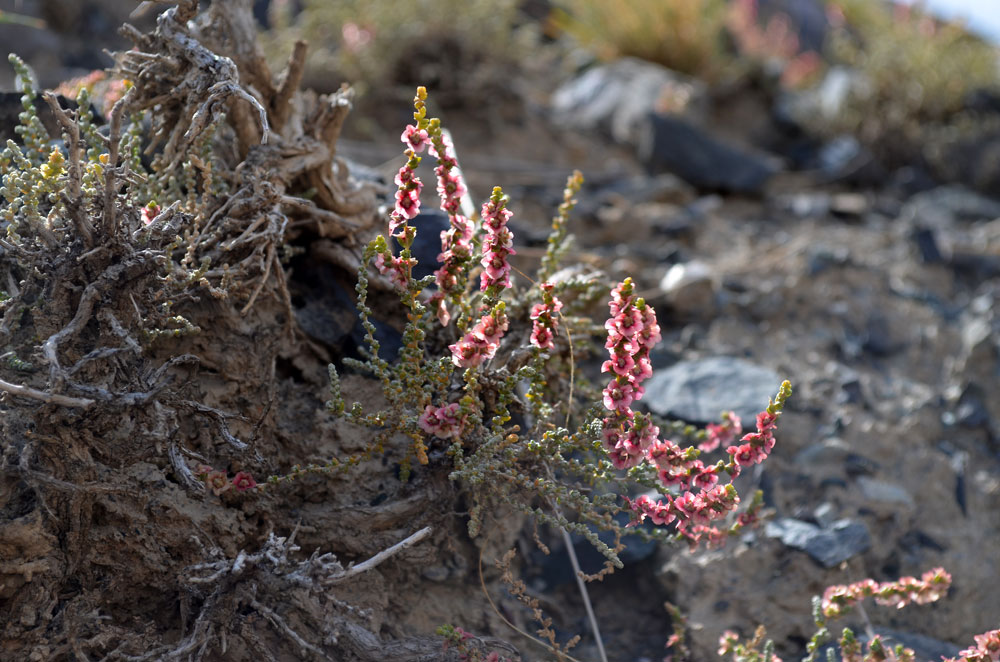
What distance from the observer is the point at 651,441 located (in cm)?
204

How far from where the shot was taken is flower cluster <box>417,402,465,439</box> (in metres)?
2.05

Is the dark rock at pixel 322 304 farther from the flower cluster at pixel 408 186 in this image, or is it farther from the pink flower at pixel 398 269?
the flower cluster at pixel 408 186

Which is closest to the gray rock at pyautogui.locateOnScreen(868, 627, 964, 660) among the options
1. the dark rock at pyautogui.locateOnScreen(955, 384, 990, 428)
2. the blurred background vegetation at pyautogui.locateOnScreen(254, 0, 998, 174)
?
the dark rock at pyautogui.locateOnScreen(955, 384, 990, 428)

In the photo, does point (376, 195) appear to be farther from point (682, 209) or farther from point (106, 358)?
point (682, 209)

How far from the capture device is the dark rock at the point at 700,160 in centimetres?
521

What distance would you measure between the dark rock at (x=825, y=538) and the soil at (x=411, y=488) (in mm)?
26

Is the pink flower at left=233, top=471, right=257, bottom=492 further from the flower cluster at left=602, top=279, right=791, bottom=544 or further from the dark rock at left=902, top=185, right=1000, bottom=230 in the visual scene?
the dark rock at left=902, top=185, right=1000, bottom=230

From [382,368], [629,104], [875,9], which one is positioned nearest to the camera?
[382,368]

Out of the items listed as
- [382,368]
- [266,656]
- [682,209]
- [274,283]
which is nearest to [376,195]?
[274,283]

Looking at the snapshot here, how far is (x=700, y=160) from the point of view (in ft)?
17.2

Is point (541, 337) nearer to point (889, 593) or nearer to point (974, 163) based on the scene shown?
point (889, 593)

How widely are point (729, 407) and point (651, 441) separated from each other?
1.07 meters

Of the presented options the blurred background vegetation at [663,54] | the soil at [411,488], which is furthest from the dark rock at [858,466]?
the blurred background vegetation at [663,54]

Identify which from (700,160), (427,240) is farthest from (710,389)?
(700,160)
